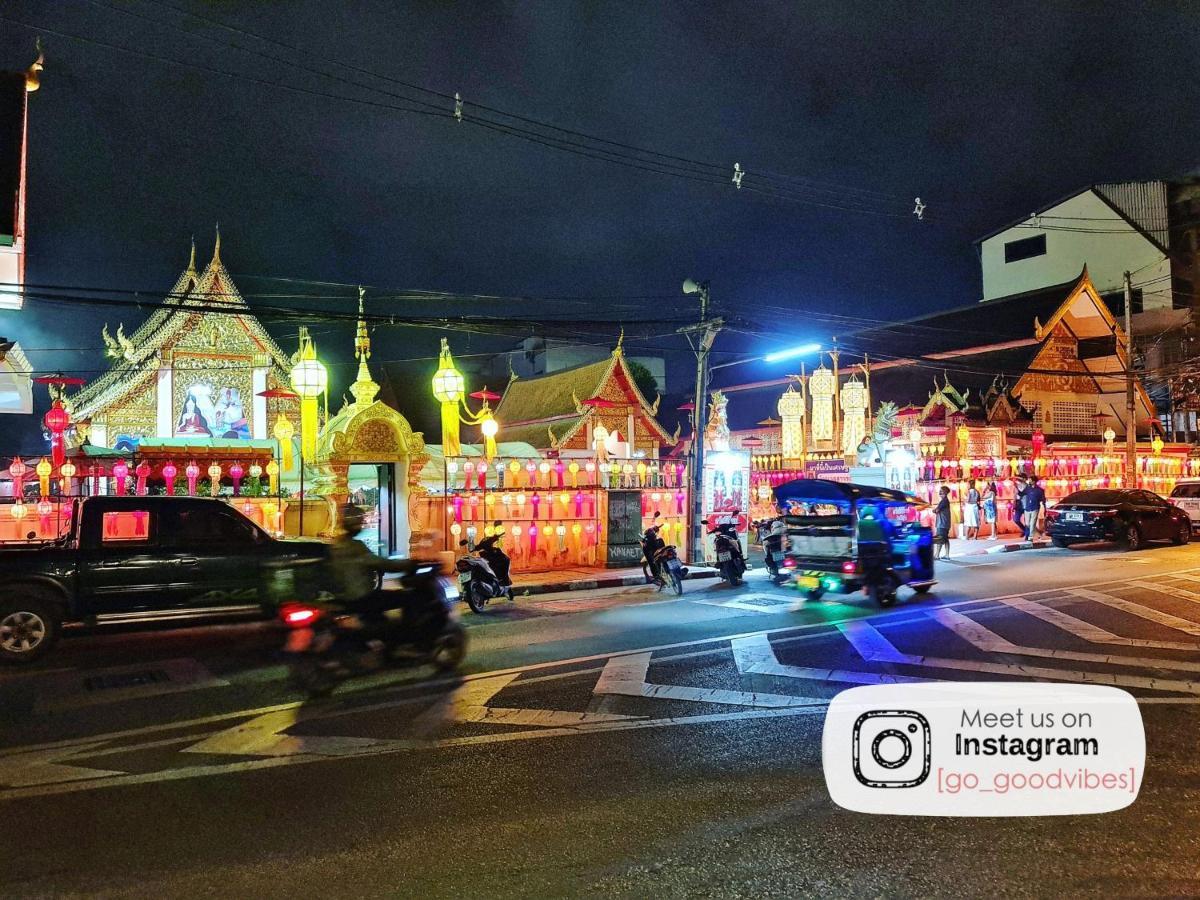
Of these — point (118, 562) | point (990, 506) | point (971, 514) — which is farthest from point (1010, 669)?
point (990, 506)

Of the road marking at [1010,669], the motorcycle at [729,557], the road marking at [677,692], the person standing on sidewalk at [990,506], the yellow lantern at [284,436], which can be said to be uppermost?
the yellow lantern at [284,436]

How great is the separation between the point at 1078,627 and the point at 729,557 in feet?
19.2

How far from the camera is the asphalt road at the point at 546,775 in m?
3.60

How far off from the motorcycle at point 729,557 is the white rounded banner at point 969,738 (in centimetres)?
1095

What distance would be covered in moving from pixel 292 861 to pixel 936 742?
2.93 m

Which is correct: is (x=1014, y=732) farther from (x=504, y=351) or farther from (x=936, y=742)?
(x=504, y=351)

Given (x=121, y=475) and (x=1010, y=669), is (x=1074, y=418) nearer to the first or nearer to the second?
(x=1010, y=669)

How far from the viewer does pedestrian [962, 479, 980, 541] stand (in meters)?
22.8

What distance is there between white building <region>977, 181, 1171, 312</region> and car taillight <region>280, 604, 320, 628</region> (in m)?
40.7

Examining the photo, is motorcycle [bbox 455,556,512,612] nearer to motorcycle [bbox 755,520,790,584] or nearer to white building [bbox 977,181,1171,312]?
motorcycle [bbox 755,520,790,584]

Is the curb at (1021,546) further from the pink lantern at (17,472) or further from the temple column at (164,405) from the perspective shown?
the temple column at (164,405)

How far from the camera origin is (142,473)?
16.5 metres

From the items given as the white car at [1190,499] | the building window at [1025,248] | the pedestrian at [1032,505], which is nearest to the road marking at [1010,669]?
the pedestrian at [1032,505]

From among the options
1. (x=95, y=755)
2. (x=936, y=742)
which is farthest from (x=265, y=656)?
(x=936, y=742)
